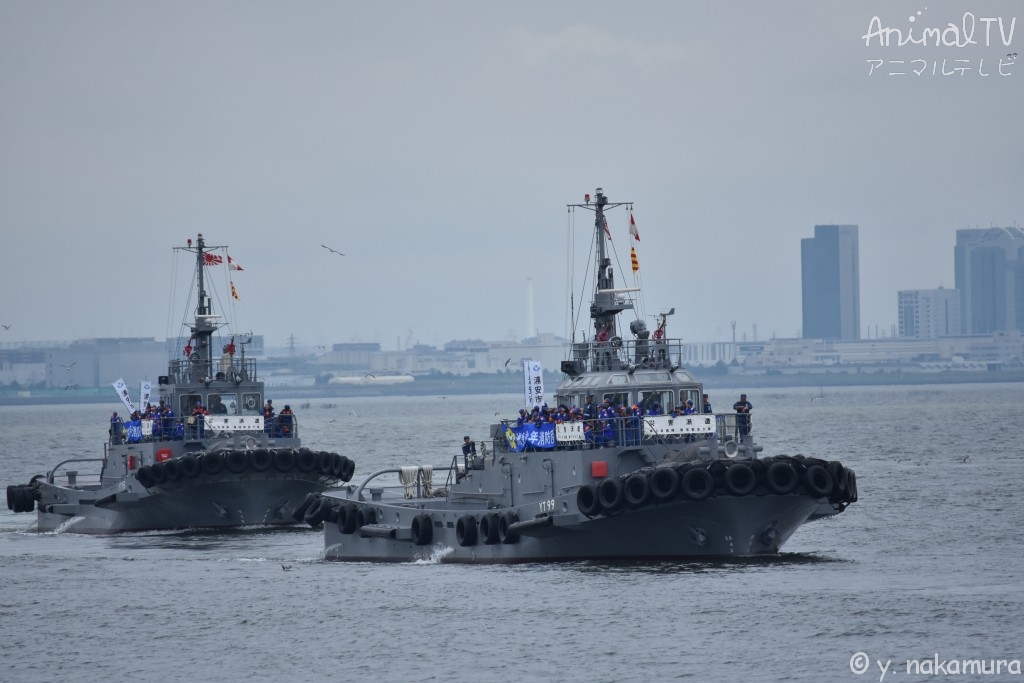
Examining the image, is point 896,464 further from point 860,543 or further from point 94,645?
point 94,645

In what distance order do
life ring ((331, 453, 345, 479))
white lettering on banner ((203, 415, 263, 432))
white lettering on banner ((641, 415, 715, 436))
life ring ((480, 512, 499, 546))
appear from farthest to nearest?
white lettering on banner ((203, 415, 263, 432)) < life ring ((331, 453, 345, 479)) < life ring ((480, 512, 499, 546)) < white lettering on banner ((641, 415, 715, 436))

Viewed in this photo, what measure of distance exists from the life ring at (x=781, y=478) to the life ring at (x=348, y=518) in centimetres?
1165

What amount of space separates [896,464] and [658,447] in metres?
41.3

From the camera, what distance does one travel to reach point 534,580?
→ 115 feet

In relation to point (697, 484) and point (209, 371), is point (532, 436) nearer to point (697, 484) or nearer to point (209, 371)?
point (697, 484)

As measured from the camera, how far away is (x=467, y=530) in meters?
37.8

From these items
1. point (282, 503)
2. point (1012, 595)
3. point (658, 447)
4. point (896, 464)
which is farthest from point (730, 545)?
point (896, 464)

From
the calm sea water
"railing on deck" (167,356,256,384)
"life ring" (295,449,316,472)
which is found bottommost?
the calm sea water

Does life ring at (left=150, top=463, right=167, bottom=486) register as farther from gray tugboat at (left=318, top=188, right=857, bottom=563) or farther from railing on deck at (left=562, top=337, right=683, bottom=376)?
railing on deck at (left=562, top=337, right=683, bottom=376)

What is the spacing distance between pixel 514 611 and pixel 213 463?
61.0 ft

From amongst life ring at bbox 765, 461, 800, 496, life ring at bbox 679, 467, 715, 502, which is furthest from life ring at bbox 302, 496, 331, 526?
life ring at bbox 765, 461, 800, 496

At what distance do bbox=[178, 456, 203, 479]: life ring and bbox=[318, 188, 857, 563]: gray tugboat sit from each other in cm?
870

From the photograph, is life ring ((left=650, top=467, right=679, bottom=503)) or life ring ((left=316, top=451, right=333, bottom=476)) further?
life ring ((left=316, top=451, right=333, bottom=476))

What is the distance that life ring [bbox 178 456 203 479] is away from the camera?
4862cm
